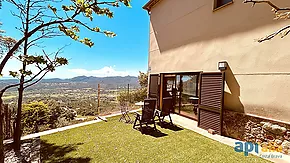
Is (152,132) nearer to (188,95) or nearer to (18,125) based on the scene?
(188,95)

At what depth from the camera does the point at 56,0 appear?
184 inches

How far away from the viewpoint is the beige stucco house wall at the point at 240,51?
4.52 meters

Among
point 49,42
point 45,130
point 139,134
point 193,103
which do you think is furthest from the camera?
point 193,103

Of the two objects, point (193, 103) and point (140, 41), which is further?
point (140, 41)

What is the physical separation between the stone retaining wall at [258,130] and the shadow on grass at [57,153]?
5.07 meters

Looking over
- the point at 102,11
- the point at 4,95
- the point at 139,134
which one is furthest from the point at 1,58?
the point at 139,134

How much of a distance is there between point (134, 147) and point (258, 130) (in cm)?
408

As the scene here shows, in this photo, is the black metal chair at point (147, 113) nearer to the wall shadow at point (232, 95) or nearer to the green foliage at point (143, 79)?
the wall shadow at point (232, 95)

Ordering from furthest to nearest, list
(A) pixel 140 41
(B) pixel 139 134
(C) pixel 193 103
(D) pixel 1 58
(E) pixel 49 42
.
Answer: (A) pixel 140 41 → (C) pixel 193 103 → (B) pixel 139 134 → (E) pixel 49 42 → (D) pixel 1 58

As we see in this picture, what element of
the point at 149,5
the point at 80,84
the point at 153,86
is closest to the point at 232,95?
the point at 153,86

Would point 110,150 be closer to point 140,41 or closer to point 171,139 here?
point 171,139

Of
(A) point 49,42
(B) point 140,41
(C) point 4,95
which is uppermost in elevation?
(B) point 140,41

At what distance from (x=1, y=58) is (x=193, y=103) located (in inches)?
306

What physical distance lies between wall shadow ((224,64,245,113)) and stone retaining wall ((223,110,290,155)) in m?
0.21
